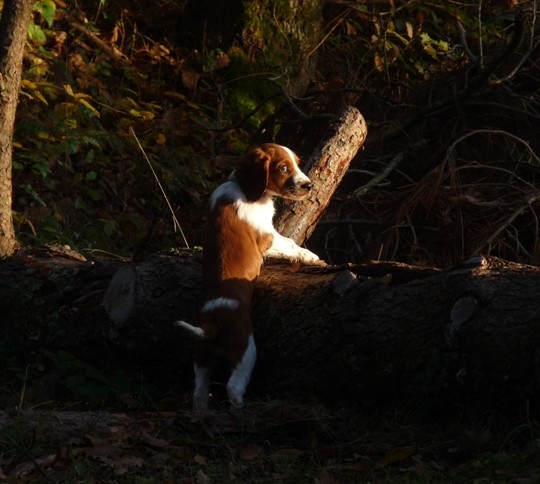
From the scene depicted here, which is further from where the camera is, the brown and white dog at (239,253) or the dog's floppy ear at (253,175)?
the dog's floppy ear at (253,175)

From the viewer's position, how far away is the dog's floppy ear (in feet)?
20.1

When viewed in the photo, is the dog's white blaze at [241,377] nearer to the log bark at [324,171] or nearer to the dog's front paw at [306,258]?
the dog's front paw at [306,258]

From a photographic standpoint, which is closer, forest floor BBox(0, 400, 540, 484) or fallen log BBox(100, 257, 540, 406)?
forest floor BBox(0, 400, 540, 484)

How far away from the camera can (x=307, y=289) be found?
565cm

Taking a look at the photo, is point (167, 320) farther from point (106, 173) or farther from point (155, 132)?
point (155, 132)

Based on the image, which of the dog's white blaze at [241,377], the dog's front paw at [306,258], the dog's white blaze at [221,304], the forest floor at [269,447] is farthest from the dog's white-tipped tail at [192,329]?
the dog's front paw at [306,258]

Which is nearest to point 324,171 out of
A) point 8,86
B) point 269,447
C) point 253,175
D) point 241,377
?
point 253,175

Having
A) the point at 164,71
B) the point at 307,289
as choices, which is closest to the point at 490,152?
the point at 307,289

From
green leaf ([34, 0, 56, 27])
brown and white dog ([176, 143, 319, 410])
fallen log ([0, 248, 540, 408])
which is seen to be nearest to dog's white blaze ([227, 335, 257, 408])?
brown and white dog ([176, 143, 319, 410])

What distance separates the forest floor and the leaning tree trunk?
2459 millimetres

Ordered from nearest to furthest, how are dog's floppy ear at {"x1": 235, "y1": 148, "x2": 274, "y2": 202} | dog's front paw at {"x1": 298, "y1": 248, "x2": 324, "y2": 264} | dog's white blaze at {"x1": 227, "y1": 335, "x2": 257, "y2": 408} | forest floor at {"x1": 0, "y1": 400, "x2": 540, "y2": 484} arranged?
forest floor at {"x1": 0, "y1": 400, "x2": 540, "y2": 484}, dog's white blaze at {"x1": 227, "y1": 335, "x2": 257, "y2": 408}, dog's floppy ear at {"x1": 235, "y1": 148, "x2": 274, "y2": 202}, dog's front paw at {"x1": 298, "y1": 248, "x2": 324, "y2": 264}

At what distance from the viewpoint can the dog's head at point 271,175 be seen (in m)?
6.15

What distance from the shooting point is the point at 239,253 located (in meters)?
5.77

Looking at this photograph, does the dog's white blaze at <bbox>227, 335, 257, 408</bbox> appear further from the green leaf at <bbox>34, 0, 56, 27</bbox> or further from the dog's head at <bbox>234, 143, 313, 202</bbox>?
the green leaf at <bbox>34, 0, 56, 27</bbox>
